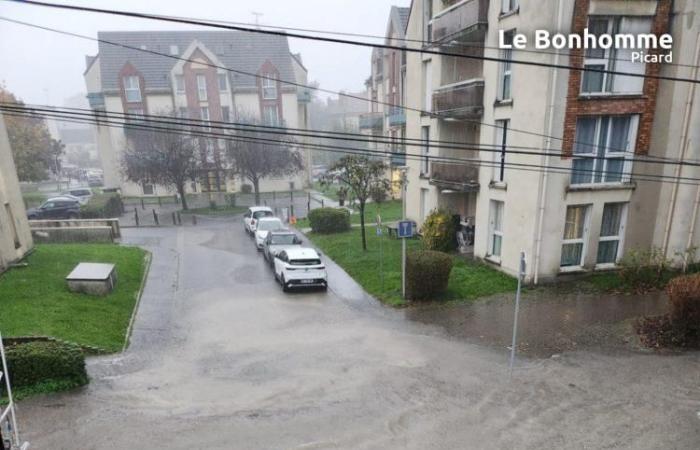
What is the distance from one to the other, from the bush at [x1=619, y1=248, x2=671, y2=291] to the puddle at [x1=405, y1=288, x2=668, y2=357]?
471 millimetres

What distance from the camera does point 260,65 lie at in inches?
1766

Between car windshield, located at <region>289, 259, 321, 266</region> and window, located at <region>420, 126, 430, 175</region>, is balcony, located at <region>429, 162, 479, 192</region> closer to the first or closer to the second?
window, located at <region>420, 126, 430, 175</region>

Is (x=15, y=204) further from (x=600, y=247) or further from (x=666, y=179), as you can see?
(x=666, y=179)

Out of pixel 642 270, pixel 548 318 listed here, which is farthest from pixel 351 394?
pixel 642 270

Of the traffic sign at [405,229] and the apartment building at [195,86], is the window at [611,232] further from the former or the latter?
the apartment building at [195,86]

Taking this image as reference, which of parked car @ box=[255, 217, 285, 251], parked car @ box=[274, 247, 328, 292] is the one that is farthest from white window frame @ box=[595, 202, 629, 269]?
parked car @ box=[255, 217, 285, 251]

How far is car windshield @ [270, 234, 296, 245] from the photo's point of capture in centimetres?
1827

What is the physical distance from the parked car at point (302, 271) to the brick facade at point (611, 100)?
8431mm

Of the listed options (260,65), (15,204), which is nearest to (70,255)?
(15,204)

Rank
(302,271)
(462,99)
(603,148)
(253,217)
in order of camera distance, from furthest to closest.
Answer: (253,217) → (462,99) → (302,271) → (603,148)

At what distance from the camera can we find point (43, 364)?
7.64m

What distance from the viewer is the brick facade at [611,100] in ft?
39.2

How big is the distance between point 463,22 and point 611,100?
5866 millimetres

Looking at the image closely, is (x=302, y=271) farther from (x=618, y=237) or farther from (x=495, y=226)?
(x=618, y=237)
